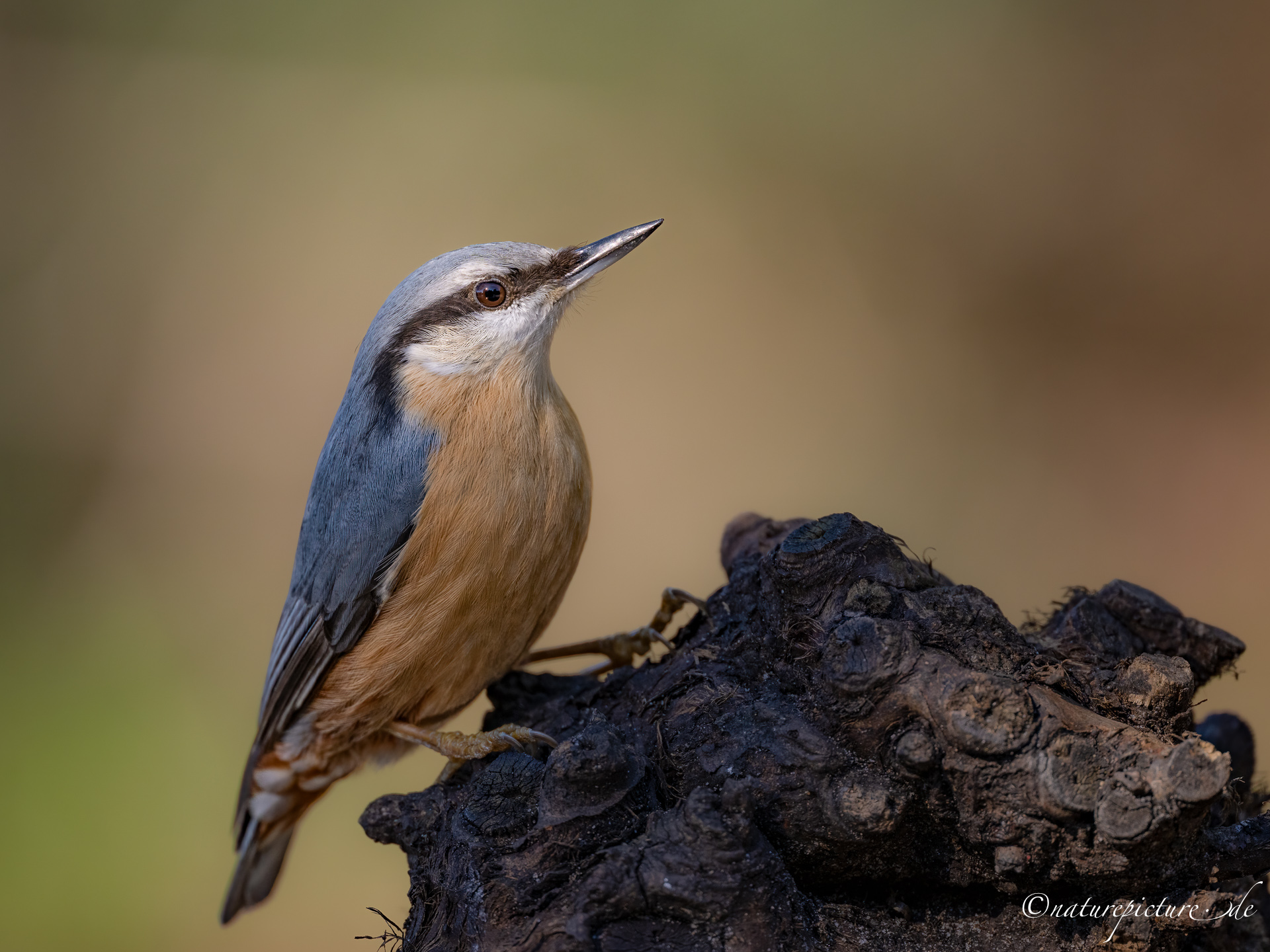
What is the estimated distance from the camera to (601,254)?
115 inches

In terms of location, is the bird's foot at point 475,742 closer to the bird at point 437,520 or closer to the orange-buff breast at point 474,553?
the bird at point 437,520

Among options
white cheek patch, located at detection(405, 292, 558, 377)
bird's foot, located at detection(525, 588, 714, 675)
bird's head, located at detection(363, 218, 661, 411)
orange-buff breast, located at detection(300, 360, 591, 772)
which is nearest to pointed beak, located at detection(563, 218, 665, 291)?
bird's head, located at detection(363, 218, 661, 411)

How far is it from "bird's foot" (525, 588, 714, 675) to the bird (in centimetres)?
4

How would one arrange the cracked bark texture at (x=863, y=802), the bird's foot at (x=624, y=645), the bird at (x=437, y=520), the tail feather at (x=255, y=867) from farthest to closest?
the tail feather at (x=255, y=867) < the bird's foot at (x=624, y=645) < the bird at (x=437, y=520) < the cracked bark texture at (x=863, y=802)

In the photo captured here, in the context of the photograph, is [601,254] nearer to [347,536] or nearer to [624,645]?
[347,536]

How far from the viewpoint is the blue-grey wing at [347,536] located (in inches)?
105

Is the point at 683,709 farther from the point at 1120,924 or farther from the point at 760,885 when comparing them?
the point at 1120,924

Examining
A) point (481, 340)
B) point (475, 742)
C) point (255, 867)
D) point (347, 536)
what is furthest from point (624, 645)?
point (255, 867)

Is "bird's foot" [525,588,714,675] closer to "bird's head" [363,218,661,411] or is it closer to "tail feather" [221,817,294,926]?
"bird's head" [363,218,661,411]

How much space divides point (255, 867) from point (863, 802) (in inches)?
101

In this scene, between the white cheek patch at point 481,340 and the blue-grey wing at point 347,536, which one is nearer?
the blue-grey wing at point 347,536

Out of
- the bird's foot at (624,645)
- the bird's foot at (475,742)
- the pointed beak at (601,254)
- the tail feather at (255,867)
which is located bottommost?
the tail feather at (255,867)

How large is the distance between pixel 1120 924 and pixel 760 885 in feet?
2.50

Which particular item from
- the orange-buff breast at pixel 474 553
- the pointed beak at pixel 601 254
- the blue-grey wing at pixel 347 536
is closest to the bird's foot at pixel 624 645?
the orange-buff breast at pixel 474 553
